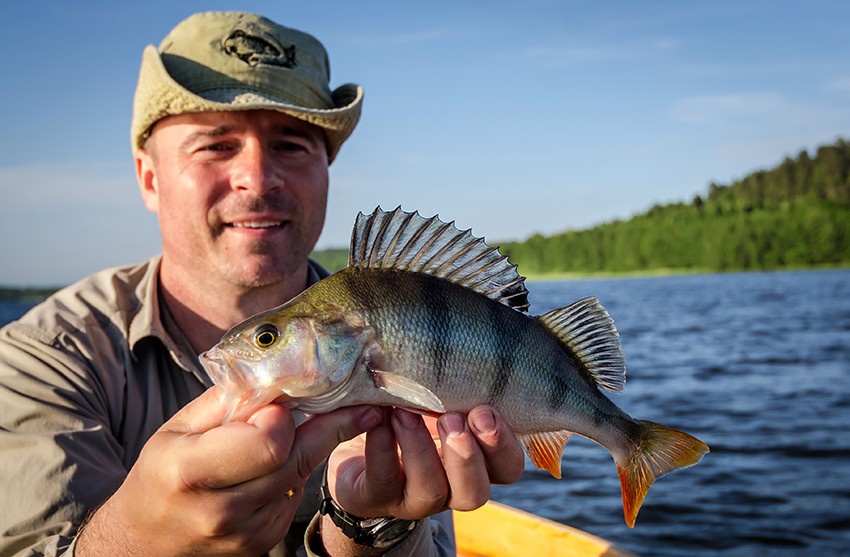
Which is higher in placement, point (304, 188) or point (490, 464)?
point (304, 188)

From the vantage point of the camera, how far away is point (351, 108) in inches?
161

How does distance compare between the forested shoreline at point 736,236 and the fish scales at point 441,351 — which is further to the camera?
the forested shoreline at point 736,236

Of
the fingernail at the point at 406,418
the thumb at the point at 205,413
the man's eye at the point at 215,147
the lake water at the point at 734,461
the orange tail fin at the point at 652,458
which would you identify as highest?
the man's eye at the point at 215,147

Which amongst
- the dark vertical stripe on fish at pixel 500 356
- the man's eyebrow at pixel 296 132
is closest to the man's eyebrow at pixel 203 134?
the man's eyebrow at pixel 296 132

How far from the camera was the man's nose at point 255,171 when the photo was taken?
12.4ft

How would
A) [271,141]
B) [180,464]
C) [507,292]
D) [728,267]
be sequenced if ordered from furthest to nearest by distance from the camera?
[728,267] → [271,141] → [507,292] → [180,464]

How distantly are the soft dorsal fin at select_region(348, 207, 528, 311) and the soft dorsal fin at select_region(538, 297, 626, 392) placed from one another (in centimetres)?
25

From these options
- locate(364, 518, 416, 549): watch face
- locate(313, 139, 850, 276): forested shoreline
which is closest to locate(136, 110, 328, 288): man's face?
locate(364, 518, 416, 549): watch face

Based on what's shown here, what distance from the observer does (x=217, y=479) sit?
196 cm

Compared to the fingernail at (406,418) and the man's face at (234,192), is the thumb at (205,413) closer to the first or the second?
the fingernail at (406,418)

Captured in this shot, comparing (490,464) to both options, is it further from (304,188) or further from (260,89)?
(260,89)

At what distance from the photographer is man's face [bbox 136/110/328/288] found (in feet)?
12.5

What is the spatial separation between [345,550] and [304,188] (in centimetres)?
189

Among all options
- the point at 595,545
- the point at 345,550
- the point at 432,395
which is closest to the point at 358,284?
the point at 432,395
